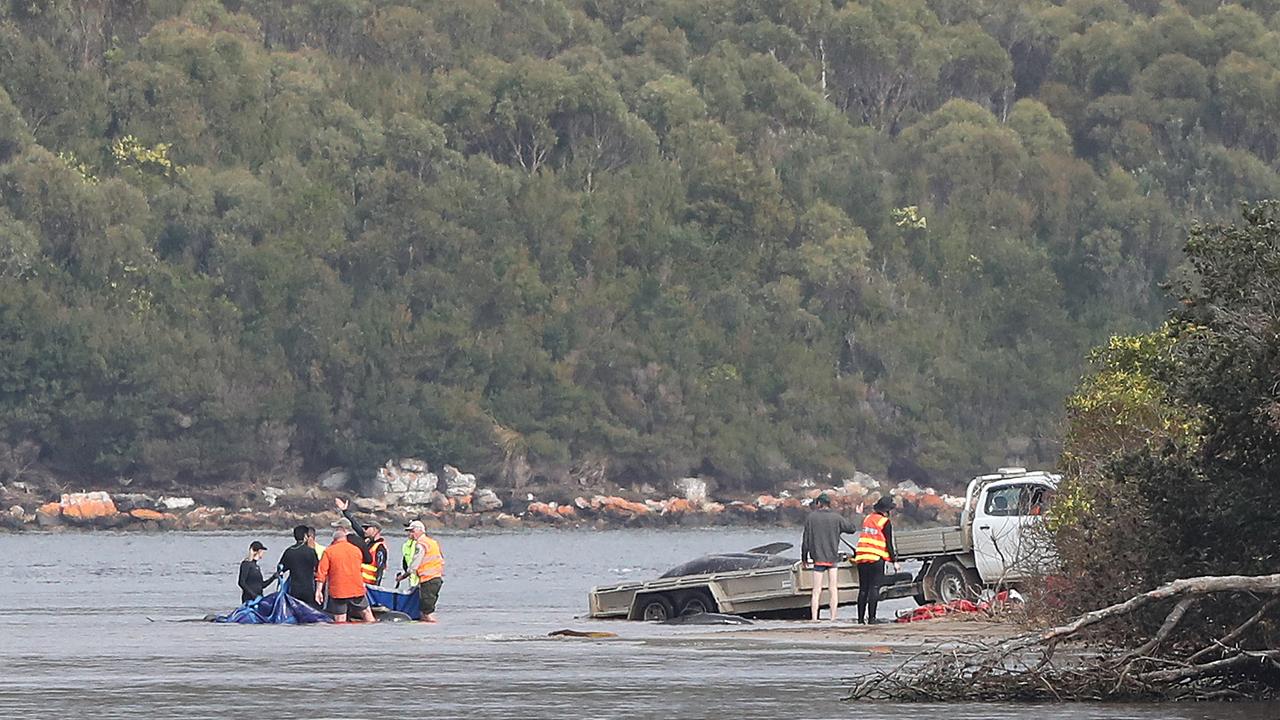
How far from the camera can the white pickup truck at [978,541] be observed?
29.2m

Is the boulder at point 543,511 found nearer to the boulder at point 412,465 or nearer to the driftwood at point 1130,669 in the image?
the boulder at point 412,465

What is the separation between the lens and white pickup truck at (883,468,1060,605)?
29.2 m

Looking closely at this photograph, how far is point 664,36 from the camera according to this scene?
140875mm

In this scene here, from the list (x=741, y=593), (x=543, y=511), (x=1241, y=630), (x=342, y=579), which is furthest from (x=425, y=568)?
(x=543, y=511)

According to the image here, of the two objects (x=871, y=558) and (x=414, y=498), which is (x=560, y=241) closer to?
(x=414, y=498)

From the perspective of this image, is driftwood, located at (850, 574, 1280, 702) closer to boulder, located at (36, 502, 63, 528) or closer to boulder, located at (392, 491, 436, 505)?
boulder, located at (392, 491, 436, 505)

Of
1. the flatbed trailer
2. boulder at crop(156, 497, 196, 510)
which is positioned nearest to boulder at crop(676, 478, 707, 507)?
boulder at crop(156, 497, 196, 510)

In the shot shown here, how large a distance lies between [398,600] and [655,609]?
2.87m

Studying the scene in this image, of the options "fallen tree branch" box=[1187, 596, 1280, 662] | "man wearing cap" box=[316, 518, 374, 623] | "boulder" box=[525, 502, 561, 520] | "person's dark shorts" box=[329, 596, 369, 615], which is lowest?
"fallen tree branch" box=[1187, 596, 1280, 662]

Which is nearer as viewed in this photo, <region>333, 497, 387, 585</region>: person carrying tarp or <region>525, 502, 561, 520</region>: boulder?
<region>333, 497, 387, 585</region>: person carrying tarp

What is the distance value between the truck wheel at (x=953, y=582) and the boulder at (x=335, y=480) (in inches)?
3493

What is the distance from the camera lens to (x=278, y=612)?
29.5 meters

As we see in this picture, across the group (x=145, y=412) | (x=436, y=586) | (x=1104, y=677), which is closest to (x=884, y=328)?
(x=145, y=412)

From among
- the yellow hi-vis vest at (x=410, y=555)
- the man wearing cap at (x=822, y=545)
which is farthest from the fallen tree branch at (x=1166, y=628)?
the yellow hi-vis vest at (x=410, y=555)
